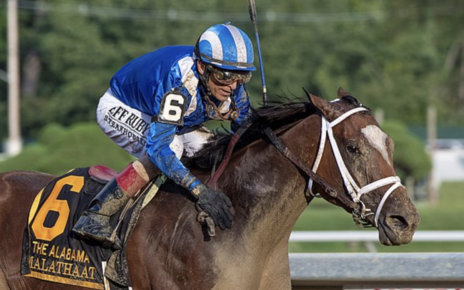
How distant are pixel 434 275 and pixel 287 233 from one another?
1.26 metres

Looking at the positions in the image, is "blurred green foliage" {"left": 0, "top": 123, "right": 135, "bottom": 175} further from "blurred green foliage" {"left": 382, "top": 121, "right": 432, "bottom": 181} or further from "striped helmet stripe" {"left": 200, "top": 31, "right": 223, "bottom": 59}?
"striped helmet stripe" {"left": 200, "top": 31, "right": 223, "bottom": 59}

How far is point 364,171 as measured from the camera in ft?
12.6

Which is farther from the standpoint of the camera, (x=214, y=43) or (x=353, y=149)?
(x=214, y=43)

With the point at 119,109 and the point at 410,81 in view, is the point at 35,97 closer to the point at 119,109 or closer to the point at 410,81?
the point at 410,81

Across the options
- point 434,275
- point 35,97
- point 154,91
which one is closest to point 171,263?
point 154,91

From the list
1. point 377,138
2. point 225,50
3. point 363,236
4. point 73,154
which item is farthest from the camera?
point 73,154

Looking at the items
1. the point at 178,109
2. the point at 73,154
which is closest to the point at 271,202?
the point at 178,109

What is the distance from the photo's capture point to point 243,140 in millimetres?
4258

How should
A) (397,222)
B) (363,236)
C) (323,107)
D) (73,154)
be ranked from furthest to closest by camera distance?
1. (73,154)
2. (363,236)
3. (323,107)
4. (397,222)

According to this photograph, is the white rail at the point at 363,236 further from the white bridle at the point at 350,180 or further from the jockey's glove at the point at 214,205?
the jockey's glove at the point at 214,205

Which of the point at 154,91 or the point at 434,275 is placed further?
the point at 434,275

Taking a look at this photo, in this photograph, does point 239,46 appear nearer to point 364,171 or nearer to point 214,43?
point 214,43

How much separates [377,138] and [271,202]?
22.9 inches

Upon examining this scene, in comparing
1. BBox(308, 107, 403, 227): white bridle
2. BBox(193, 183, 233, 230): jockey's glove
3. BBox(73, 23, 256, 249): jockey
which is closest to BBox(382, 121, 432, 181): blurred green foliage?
BBox(73, 23, 256, 249): jockey
